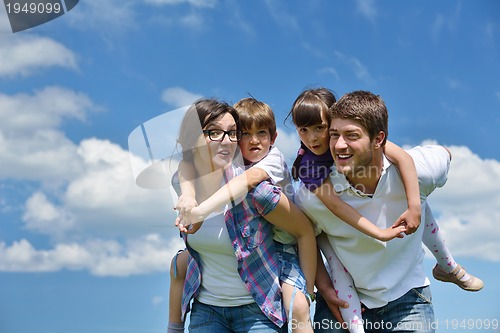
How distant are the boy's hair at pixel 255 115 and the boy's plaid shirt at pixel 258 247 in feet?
2.41

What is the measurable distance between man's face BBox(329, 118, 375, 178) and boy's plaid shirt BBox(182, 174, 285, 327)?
1.64ft

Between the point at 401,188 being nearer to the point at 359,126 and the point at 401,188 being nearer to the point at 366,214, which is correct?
the point at 366,214

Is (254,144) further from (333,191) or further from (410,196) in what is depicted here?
(410,196)

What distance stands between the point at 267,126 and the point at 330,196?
879 millimetres

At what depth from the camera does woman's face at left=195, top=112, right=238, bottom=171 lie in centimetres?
425

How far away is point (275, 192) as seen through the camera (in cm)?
403

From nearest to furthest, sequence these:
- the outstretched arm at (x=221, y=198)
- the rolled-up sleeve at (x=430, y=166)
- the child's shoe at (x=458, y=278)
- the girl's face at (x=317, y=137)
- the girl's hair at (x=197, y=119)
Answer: the outstretched arm at (x=221, y=198) < the rolled-up sleeve at (x=430, y=166) < the girl's hair at (x=197, y=119) < the girl's face at (x=317, y=137) < the child's shoe at (x=458, y=278)

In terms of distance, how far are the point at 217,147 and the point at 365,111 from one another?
1.10 metres

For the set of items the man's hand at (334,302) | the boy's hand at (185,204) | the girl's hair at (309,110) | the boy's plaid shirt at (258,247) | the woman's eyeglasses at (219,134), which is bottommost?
the man's hand at (334,302)

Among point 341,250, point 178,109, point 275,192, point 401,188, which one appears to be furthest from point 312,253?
point 178,109

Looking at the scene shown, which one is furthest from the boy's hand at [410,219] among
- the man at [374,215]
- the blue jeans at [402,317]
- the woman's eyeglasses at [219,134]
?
the woman's eyeglasses at [219,134]

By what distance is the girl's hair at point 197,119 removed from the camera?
4300mm

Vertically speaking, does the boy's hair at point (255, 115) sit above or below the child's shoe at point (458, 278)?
above

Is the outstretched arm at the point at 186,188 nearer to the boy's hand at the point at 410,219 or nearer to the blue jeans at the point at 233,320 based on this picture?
the blue jeans at the point at 233,320
